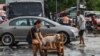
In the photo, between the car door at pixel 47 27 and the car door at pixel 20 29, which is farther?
the car door at pixel 20 29

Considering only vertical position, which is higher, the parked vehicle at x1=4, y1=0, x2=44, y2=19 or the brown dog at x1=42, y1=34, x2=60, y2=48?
the brown dog at x1=42, y1=34, x2=60, y2=48

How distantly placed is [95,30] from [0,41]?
14761 millimetres

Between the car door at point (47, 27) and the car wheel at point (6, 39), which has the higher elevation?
the car door at point (47, 27)

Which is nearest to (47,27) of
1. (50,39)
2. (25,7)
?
(25,7)

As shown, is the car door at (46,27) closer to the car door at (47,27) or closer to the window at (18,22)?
the car door at (47,27)

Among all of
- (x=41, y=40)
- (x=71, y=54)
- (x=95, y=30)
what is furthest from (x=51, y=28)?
(x=95, y=30)

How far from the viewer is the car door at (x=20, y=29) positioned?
23766 millimetres

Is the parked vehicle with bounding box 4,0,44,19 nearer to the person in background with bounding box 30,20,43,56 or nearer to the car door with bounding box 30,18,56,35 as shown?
the car door with bounding box 30,18,56,35

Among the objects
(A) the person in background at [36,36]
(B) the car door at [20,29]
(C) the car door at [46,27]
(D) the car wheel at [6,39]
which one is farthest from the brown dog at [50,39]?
(D) the car wheel at [6,39]

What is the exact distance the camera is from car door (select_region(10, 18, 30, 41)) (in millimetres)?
23766

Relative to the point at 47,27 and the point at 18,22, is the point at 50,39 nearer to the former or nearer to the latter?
the point at 47,27

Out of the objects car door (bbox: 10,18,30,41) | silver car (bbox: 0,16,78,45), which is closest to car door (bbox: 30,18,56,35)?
silver car (bbox: 0,16,78,45)

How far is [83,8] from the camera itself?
51312 mm

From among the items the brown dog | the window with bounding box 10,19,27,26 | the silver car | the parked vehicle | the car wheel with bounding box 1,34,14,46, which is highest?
the brown dog
